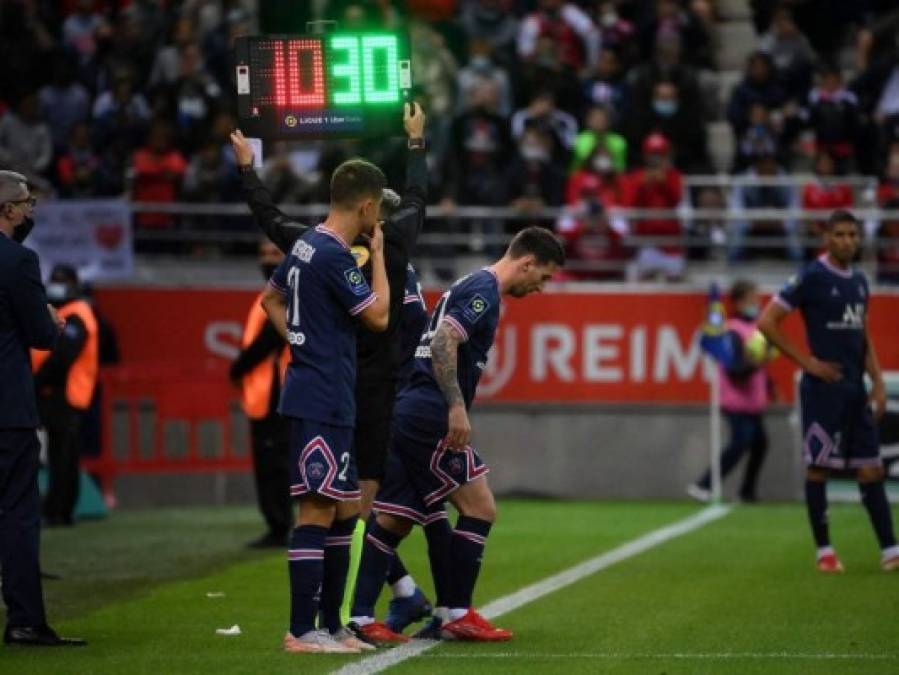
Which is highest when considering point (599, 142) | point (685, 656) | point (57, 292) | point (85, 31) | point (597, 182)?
point (85, 31)

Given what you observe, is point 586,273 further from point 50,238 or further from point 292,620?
point 292,620

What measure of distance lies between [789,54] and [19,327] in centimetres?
1673

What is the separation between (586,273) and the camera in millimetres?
22891

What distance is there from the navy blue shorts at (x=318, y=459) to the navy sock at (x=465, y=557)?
98 cm

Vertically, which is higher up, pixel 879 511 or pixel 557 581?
pixel 879 511

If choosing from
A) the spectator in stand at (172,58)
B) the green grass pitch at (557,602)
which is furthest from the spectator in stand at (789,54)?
the green grass pitch at (557,602)

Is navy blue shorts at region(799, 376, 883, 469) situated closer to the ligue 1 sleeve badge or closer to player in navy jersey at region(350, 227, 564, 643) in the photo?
player in navy jersey at region(350, 227, 564, 643)

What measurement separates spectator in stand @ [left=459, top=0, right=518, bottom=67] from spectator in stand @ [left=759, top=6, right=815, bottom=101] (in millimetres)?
2959

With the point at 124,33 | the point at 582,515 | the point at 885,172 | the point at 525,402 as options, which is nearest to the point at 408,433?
the point at 582,515

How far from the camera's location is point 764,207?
22.9m

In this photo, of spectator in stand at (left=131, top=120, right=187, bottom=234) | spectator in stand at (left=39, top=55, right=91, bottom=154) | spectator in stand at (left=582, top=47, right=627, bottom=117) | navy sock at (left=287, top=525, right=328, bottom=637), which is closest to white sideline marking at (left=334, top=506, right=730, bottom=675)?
navy sock at (left=287, top=525, right=328, bottom=637)

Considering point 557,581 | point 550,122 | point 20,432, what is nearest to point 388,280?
point 20,432

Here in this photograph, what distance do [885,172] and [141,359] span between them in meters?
8.04

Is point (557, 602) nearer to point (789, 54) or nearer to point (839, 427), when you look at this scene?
point (839, 427)
